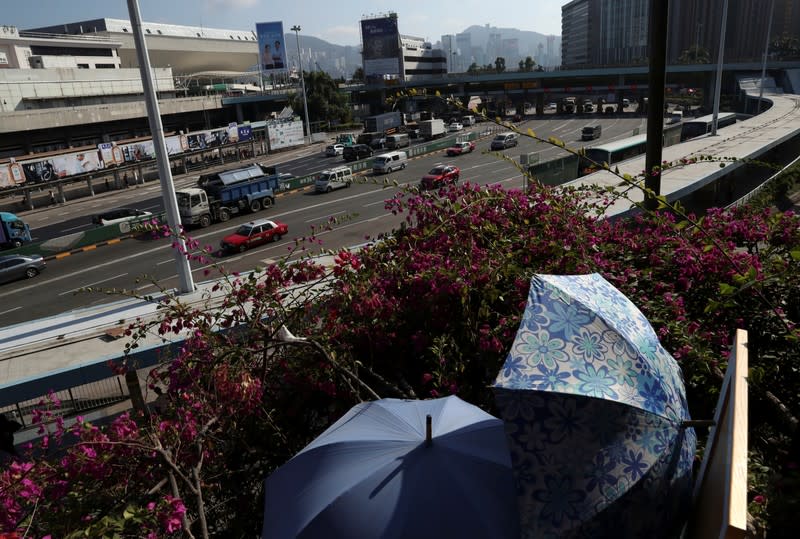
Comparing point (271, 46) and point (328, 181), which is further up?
point (271, 46)

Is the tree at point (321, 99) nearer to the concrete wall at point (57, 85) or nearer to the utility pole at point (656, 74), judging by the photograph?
the concrete wall at point (57, 85)

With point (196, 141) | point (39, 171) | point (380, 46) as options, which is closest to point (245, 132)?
point (196, 141)

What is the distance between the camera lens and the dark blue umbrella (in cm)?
282

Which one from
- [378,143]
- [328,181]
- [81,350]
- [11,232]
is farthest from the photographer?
[378,143]

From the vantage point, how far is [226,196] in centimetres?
3072

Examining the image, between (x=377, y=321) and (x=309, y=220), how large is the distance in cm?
2536

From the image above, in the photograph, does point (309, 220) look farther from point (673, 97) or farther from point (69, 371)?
point (673, 97)

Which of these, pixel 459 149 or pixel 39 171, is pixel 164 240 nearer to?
pixel 39 171

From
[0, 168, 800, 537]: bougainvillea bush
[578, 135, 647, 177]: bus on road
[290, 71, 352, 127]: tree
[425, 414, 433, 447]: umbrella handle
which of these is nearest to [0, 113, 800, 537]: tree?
[0, 168, 800, 537]: bougainvillea bush

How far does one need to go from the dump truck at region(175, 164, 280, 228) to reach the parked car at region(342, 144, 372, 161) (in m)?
14.6

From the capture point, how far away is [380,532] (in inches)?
110

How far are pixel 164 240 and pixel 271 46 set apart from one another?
159 feet

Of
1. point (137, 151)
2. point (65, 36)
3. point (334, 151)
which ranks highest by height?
point (65, 36)

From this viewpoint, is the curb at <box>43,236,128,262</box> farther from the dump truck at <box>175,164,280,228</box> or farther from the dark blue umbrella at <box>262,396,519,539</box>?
the dark blue umbrella at <box>262,396,519,539</box>
